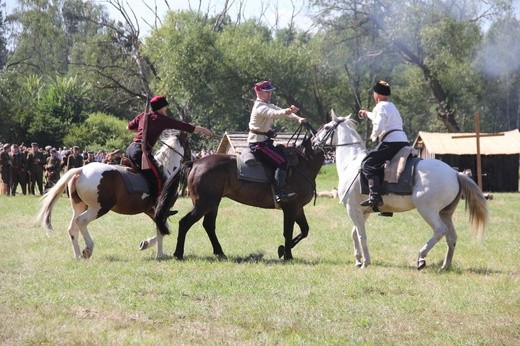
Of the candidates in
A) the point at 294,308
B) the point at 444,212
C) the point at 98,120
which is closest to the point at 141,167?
the point at 444,212

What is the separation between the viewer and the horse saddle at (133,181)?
541 inches

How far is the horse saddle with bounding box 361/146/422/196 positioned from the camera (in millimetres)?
12469

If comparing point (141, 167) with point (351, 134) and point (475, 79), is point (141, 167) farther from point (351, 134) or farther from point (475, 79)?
point (475, 79)

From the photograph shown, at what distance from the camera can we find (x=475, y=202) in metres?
12.4

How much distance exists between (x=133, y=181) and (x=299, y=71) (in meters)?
46.0

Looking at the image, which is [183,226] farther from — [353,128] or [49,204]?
[353,128]

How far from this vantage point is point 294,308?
9.07 metres

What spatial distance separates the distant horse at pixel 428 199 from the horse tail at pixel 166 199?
246cm

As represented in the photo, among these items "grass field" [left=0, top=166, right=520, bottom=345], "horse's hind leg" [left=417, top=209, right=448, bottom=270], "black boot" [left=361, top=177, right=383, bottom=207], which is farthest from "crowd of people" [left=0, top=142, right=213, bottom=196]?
"horse's hind leg" [left=417, top=209, right=448, bottom=270]

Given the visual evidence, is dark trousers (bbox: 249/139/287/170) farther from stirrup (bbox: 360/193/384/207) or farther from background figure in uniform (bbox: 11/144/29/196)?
background figure in uniform (bbox: 11/144/29/196)

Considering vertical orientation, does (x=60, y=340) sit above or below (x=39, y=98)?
below

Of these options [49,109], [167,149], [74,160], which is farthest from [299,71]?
[167,149]

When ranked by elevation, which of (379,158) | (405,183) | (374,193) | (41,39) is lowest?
(374,193)

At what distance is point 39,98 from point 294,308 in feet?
185
